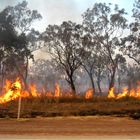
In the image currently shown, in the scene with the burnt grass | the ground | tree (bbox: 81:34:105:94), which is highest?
tree (bbox: 81:34:105:94)

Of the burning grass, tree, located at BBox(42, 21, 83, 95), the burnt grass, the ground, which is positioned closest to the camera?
the ground

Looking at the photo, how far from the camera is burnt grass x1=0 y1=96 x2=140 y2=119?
2659 cm

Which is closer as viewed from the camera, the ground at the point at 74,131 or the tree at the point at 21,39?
the ground at the point at 74,131

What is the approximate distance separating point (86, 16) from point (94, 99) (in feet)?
93.3

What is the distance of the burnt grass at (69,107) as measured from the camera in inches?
1047

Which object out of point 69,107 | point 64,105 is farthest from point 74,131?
point 64,105

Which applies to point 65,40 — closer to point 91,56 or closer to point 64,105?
point 91,56

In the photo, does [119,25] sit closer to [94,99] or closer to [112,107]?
[94,99]

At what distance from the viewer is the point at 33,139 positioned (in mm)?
13141

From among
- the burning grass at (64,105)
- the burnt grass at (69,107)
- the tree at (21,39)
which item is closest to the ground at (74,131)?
the burnt grass at (69,107)

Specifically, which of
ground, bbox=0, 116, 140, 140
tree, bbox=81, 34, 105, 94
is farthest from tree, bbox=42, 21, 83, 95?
ground, bbox=0, 116, 140, 140

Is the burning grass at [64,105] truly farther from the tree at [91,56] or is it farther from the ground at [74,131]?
the tree at [91,56]

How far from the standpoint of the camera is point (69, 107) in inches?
1239

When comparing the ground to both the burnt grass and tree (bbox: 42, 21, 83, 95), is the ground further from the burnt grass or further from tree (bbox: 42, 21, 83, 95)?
tree (bbox: 42, 21, 83, 95)
